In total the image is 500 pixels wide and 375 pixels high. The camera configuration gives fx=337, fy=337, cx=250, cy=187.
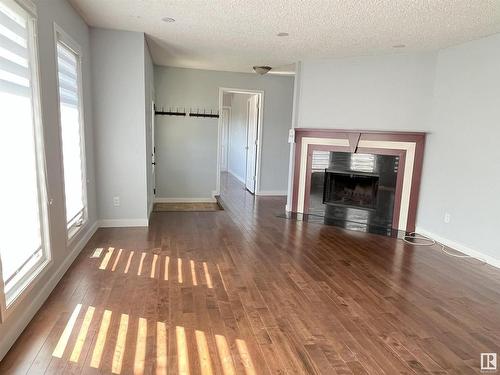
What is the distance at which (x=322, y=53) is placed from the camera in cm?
496

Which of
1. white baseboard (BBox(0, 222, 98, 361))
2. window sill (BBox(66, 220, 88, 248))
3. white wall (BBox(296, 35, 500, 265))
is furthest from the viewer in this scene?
white wall (BBox(296, 35, 500, 265))

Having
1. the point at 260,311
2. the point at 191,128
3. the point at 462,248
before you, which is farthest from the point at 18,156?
the point at 462,248

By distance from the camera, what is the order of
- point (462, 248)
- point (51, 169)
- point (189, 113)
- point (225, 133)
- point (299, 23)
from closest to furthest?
point (51, 169) → point (299, 23) → point (462, 248) → point (189, 113) → point (225, 133)

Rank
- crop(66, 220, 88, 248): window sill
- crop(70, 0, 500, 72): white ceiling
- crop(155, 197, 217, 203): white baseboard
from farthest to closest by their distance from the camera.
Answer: crop(155, 197, 217, 203): white baseboard, crop(66, 220, 88, 248): window sill, crop(70, 0, 500, 72): white ceiling

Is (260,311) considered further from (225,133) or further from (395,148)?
(225,133)

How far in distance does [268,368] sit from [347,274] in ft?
5.39

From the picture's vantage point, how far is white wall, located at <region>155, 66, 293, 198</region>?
632cm

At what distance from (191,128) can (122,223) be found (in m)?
2.53

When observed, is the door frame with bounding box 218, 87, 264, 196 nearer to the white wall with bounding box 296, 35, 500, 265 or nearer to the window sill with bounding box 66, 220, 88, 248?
the white wall with bounding box 296, 35, 500, 265

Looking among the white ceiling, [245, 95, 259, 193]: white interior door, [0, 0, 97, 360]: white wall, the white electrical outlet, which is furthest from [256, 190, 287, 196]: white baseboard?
[0, 0, 97, 360]: white wall

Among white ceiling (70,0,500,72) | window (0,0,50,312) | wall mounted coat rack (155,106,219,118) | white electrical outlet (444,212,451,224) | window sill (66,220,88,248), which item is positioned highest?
white ceiling (70,0,500,72)

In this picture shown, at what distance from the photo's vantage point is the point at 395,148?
4922 mm

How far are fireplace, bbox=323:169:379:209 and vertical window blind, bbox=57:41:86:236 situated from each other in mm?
3612

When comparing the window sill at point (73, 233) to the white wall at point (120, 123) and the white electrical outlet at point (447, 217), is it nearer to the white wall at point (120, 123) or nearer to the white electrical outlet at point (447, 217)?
the white wall at point (120, 123)
